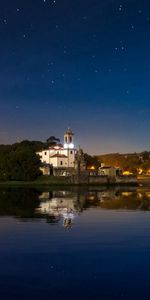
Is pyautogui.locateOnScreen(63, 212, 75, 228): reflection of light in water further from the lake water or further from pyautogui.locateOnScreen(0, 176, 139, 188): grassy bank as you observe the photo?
pyautogui.locateOnScreen(0, 176, 139, 188): grassy bank

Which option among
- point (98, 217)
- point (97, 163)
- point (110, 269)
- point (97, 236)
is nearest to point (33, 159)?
point (97, 163)

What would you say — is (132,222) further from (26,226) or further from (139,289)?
(139,289)

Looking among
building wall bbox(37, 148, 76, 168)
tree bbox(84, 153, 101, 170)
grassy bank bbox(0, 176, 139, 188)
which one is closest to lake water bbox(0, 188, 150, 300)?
grassy bank bbox(0, 176, 139, 188)

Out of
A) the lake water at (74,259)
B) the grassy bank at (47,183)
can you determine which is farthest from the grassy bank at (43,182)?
the lake water at (74,259)

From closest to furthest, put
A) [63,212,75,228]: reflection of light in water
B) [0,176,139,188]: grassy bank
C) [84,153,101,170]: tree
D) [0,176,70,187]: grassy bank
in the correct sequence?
[63,212,75,228]: reflection of light in water < [0,176,139,188]: grassy bank < [0,176,70,187]: grassy bank < [84,153,101,170]: tree

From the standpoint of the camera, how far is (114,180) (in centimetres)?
10944

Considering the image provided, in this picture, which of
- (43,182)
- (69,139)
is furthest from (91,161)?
(43,182)

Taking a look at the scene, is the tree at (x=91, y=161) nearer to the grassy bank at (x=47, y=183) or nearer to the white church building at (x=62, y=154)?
the white church building at (x=62, y=154)

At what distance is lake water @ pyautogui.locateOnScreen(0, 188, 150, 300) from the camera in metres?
12.5

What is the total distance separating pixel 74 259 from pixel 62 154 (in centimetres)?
10633

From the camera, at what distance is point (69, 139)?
412ft

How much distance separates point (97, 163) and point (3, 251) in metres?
124

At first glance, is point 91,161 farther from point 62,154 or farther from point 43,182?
point 43,182

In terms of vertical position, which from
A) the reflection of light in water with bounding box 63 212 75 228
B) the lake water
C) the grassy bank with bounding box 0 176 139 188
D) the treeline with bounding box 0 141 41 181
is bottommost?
the lake water
